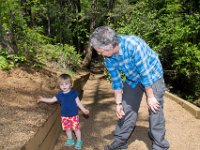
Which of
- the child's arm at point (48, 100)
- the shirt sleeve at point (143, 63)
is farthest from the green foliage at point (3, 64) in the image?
the shirt sleeve at point (143, 63)

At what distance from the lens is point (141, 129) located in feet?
21.0

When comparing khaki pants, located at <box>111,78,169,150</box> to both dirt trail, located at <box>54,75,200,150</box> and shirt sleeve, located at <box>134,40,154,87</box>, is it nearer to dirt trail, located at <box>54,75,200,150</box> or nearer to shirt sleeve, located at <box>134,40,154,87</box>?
shirt sleeve, located at <box>134,40,154,87</box>

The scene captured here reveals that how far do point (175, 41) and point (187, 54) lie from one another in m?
0.87

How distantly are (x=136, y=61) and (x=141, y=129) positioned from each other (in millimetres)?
2744

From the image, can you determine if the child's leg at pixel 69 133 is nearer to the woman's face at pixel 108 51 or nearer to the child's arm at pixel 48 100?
the child's arm at pixel 48 100

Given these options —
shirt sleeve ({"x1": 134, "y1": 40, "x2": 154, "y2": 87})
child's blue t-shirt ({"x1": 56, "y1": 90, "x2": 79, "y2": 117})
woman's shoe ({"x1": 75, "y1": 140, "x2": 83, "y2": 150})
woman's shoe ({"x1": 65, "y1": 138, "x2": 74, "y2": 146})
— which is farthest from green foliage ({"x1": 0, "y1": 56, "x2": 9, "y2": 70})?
shirt sleeve ({"x1": 134, "y1": 40, "x2": 154, "y2": 87})

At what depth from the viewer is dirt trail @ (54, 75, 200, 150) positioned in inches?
224

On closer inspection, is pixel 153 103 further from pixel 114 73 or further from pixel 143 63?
pixel 114 73

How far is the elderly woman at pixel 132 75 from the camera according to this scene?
3.79m

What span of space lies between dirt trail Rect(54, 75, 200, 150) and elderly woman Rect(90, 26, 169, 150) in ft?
3.28

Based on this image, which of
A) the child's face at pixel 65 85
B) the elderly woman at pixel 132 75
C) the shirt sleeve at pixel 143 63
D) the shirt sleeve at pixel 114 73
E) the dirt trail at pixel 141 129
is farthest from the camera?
the dirt trail at pixel 141 129

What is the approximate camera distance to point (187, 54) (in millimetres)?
10430

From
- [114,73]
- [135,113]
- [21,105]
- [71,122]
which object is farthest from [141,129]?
[114,73]

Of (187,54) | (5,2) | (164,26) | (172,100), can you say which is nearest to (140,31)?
(164,26)
